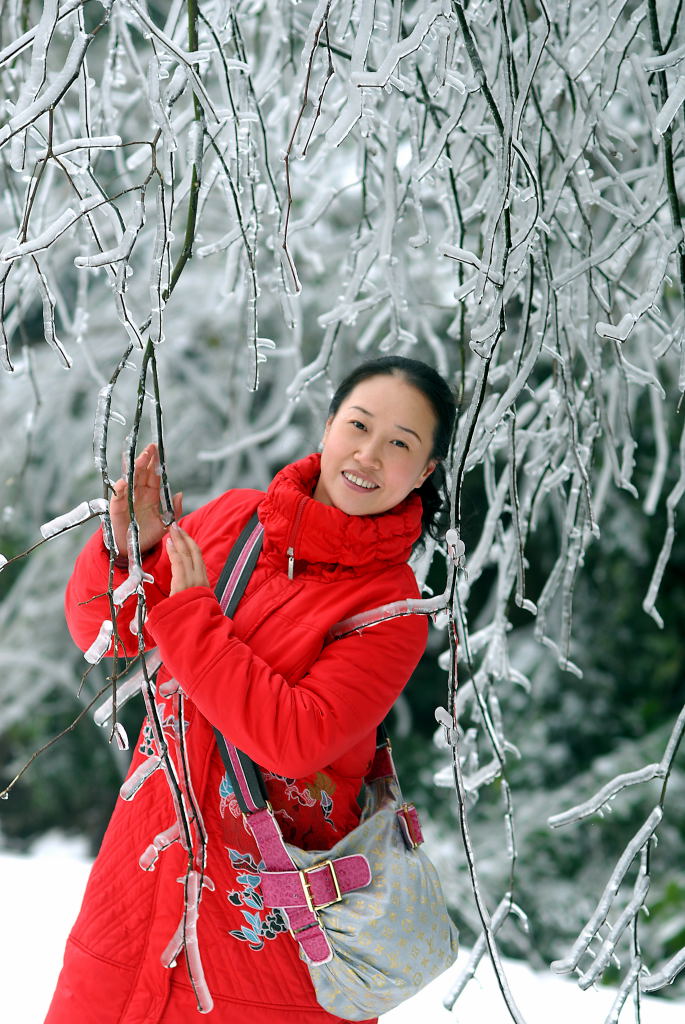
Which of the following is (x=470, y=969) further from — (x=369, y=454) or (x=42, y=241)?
(x=42, y=241)

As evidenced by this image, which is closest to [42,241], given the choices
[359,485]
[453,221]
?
[359,485]

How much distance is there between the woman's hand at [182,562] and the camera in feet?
2.60

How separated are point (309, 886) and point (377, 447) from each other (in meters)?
0.38

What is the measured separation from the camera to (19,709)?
8.91ft

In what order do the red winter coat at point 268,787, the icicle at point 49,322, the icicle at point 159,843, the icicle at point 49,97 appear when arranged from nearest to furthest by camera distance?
the icicle at point 49,97, the icicle at point 49,322, the icicle at point 159,843, the red winter coat at point 268,787

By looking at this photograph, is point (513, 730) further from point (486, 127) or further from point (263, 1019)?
point (486, 127)

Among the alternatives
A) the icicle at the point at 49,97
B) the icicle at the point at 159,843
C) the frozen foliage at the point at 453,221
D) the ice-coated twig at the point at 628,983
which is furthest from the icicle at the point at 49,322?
the ice-coated twig at the point at 628,983

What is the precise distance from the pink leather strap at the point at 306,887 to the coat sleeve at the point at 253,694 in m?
0.09

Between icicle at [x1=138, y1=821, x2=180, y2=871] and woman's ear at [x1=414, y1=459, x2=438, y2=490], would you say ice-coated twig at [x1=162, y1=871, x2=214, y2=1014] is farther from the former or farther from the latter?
woman's ear at [x1=414, y1=459, x2=438, y2=490]

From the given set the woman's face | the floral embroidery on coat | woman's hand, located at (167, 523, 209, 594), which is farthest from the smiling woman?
the floral embroidery on coat

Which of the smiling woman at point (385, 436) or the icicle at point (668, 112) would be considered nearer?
the icicle at point (668, 112)

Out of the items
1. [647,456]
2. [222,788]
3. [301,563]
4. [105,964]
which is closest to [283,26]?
[301,563]

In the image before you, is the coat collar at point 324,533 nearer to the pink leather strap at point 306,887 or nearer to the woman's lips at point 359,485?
the woman's lips at point 359,485

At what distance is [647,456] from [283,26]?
6.28 ft
